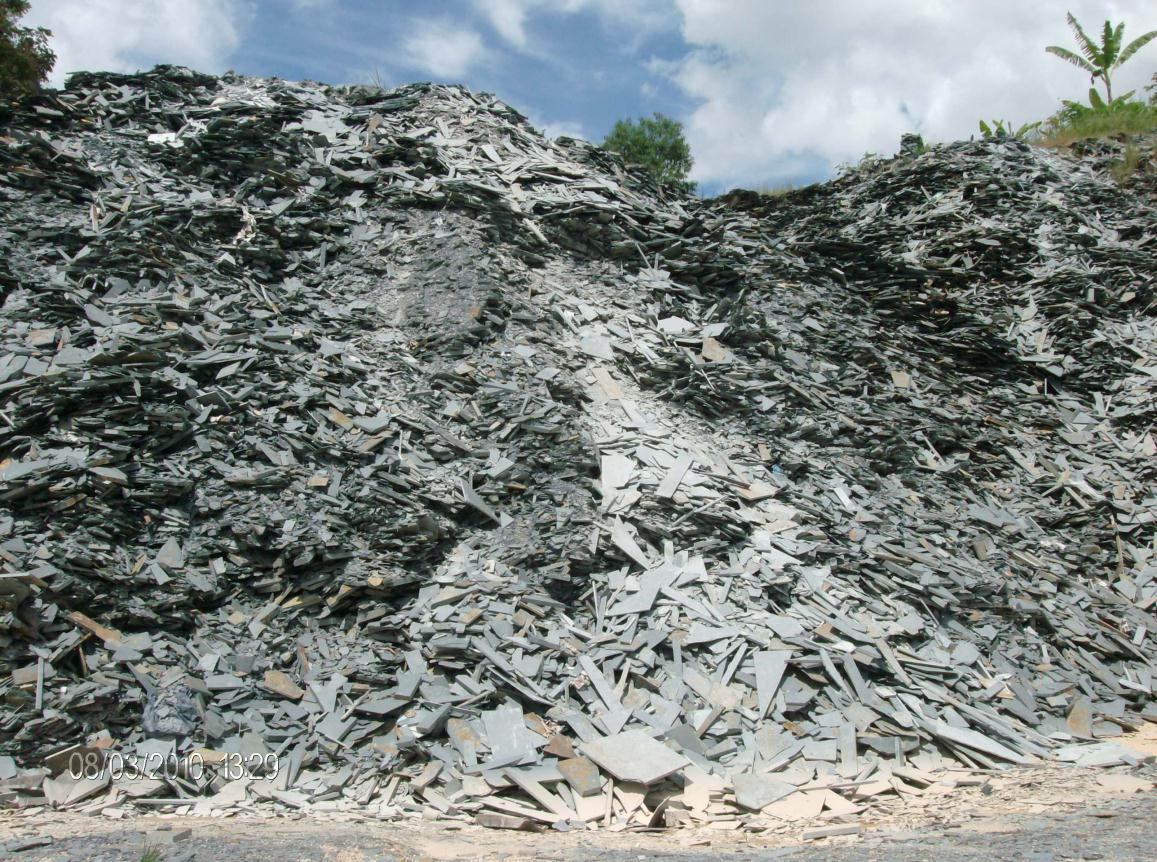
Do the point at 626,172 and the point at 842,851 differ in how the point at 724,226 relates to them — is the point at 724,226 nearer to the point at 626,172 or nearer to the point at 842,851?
the point at 626,172

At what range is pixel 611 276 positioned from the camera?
931 cm

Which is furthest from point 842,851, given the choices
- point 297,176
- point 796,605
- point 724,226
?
point 297,176

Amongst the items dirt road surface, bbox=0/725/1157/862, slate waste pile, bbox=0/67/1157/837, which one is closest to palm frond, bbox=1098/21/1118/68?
slate waste pile, bbox=0/67/1157/837

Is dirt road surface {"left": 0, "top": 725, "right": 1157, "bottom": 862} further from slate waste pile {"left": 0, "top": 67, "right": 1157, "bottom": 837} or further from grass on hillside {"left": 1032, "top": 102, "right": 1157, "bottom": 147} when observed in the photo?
grass on hillside {"left": 1032, "top": 102, "right": 1157, "bottom": 147}

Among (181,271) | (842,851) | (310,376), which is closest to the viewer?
(842,851)

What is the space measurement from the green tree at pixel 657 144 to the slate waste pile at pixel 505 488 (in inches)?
681

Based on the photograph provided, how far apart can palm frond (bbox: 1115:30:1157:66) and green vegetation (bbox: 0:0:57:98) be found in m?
22.8

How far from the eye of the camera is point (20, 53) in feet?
48.4

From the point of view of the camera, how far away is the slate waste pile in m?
5.09

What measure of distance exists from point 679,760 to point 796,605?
1.99 m

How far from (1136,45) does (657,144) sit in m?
14.1
